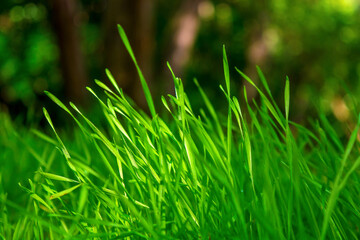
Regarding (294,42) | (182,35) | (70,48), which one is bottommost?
(294,42)

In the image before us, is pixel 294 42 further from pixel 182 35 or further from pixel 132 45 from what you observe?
pixel 132 45

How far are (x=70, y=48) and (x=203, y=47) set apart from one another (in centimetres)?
783

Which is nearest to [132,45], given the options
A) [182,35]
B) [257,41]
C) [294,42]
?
[182,35]

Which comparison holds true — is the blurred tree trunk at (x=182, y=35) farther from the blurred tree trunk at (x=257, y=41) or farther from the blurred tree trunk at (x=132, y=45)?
the blurred tree trunk at (x=257, y=41)

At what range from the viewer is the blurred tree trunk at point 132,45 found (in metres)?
4.84

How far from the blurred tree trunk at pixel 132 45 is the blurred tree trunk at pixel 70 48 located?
58 cm

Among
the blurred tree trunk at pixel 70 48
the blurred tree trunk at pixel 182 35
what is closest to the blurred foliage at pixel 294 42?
the blurred tree trunk at pixel 182 35

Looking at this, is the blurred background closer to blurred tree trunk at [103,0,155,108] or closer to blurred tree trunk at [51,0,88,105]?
blurred tree trunk at [51,0,88,105]

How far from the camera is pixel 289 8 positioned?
1112cm

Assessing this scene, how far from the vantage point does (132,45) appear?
4.90 metres

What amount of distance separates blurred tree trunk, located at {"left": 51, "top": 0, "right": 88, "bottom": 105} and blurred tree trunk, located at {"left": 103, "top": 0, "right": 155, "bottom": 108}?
1.90 ft

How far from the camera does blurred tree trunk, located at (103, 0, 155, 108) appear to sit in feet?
15.9

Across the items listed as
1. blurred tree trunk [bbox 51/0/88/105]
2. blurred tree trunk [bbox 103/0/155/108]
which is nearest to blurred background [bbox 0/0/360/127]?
blurred tree trunk [bbox 51/0/88/105]

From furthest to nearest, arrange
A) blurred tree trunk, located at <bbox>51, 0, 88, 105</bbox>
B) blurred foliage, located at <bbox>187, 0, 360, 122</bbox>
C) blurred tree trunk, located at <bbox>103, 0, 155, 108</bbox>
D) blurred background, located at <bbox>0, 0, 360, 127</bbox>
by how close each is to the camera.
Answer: blurred foliage, located at <bbox>187, 0, 360, 122</bbox>, blurred background, located at <bbox>0, 0, 360, 127</bbox>, blurred tree trunk, located at <bbox>51, 0, 88, 105</bbox>, blurred tree trunk, located at <bbox>103, 0, 155, 108</bbox>
